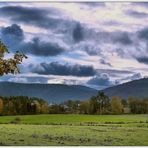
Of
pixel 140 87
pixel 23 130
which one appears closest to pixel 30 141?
pixel 23 130

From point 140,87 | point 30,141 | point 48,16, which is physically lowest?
point 30,141

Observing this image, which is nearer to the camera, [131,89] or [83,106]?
[131,89]

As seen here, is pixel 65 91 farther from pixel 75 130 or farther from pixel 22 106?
pixel 22 106

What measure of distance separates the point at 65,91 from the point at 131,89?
1.91m

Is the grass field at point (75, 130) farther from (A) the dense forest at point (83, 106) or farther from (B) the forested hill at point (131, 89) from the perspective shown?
(B) the forested hill at point (131, 89)

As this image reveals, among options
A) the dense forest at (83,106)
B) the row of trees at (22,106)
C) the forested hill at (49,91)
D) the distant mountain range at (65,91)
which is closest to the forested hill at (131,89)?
the distant mountain range at (65,91)

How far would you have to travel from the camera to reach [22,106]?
22766 millimetres

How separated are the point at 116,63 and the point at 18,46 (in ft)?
9.43

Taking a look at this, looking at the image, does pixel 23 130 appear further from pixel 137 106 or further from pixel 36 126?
pixel 137 106

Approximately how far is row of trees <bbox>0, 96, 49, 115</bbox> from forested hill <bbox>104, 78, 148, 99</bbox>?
1.92 m

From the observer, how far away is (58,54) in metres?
22.8

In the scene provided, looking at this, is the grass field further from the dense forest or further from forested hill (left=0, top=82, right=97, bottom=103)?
forested hill (left=0, top=82, right=97, bottom=103)

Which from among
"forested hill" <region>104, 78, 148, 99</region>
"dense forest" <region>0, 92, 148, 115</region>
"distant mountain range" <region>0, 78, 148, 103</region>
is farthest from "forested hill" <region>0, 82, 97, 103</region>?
"forested hill" <region>104, 78, 148, 99</region>

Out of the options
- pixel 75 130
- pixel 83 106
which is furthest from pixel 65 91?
pixel 75 130
